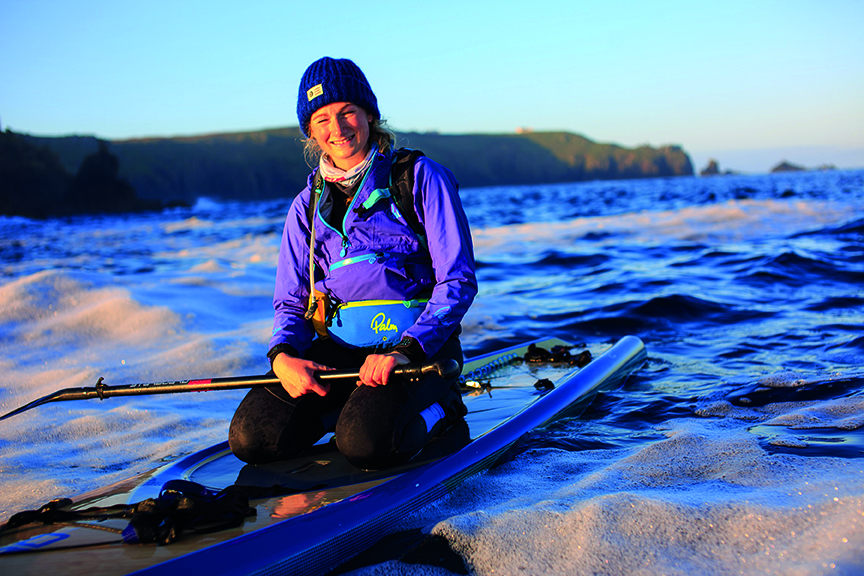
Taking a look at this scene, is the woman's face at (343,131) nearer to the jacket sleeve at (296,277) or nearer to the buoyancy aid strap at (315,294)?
the buoyancy aid strap at (315,294)

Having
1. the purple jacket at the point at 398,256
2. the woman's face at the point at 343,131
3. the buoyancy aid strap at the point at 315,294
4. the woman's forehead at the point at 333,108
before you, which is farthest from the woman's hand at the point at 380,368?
the woman's forehead at the point at 333,108

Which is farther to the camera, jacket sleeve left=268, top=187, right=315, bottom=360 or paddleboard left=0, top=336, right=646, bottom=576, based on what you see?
jacket sleeve left=268, top=187, right=315, bottom=360

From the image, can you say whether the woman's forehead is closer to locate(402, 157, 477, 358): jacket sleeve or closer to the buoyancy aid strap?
the buoyancy aid strap

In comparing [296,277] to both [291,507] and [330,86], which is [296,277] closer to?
[330,86]

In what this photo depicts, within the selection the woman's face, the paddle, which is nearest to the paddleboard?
the paddle

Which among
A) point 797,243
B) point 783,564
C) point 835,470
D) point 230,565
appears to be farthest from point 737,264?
point 230,565

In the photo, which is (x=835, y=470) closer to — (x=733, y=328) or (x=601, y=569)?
(x=601, y=569)

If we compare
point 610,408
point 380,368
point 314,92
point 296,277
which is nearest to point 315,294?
point 296,277

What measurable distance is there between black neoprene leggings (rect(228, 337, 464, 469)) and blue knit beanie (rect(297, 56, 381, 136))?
120 cm

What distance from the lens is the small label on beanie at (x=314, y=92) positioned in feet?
9.79

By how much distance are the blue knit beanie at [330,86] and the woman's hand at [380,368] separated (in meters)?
1.27

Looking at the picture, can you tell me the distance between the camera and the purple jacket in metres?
2.90

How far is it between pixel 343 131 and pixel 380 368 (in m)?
1.19

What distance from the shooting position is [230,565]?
7.00ft
